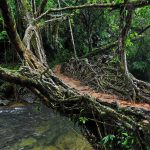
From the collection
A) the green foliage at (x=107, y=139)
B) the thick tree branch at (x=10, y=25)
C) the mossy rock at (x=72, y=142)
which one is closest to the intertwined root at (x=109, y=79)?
the mossy rock at (x=72, y=142)

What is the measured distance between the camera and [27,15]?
10758mm

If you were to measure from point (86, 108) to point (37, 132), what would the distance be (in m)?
4.74

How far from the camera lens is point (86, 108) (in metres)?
5.28

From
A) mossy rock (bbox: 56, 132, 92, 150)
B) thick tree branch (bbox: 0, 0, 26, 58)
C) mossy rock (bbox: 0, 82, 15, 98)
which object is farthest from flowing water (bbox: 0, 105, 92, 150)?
mossy rock (bbox: 0, 82, 15, 98)

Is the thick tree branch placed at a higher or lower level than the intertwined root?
higher

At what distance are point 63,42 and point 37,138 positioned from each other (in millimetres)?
13945

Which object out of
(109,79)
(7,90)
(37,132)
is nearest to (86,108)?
(37,132)

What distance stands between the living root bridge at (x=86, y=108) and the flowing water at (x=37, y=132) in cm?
170

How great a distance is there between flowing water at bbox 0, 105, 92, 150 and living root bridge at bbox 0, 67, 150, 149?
66.9 inches

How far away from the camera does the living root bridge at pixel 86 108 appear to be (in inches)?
167

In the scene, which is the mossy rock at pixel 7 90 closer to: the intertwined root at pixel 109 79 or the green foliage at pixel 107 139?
the intertwined root at pixel 109 79

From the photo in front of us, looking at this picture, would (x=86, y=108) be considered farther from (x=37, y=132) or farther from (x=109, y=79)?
(x=109, y=79)

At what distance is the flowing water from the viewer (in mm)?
8391

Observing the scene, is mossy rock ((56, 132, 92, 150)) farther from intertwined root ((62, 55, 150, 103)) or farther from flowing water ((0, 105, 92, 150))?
intertwined root ((62, 55, 150, 103))
